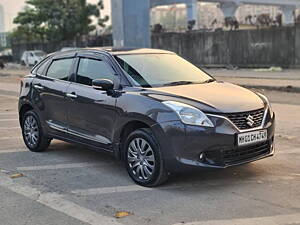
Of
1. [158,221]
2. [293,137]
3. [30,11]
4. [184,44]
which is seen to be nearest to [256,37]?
[184,44]

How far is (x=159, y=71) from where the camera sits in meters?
6.24

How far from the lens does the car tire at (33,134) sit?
7352 mm

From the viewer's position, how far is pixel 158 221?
446 cm

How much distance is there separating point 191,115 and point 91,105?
159cm

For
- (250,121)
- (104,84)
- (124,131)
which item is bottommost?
(124,131)

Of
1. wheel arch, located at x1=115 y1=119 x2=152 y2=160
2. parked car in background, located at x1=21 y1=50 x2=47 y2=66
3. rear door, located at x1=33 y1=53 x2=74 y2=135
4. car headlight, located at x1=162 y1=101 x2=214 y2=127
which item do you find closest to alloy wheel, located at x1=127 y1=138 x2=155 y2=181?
wheel arch, located at x1=115 y1=119 x2=152 y2=160

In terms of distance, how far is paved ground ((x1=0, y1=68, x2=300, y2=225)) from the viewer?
457 centimetres

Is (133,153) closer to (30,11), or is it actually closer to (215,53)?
(215,53)

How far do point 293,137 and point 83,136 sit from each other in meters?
3.79

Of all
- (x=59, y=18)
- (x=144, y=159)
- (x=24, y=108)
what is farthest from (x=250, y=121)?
(x=59, y=18)

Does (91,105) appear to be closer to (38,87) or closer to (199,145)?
(38,87)

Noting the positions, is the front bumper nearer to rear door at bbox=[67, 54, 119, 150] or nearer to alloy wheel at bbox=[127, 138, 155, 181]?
alloy wheel at bbox=[127, 138, 155, 181]

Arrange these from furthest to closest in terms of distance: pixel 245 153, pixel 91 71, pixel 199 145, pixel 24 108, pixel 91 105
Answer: pixel 24 108 < pixel 91 71 < pixel 91 105 < pixel 245 153 < pixel 199 145

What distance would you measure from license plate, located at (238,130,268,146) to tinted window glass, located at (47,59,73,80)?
2.82 meters
